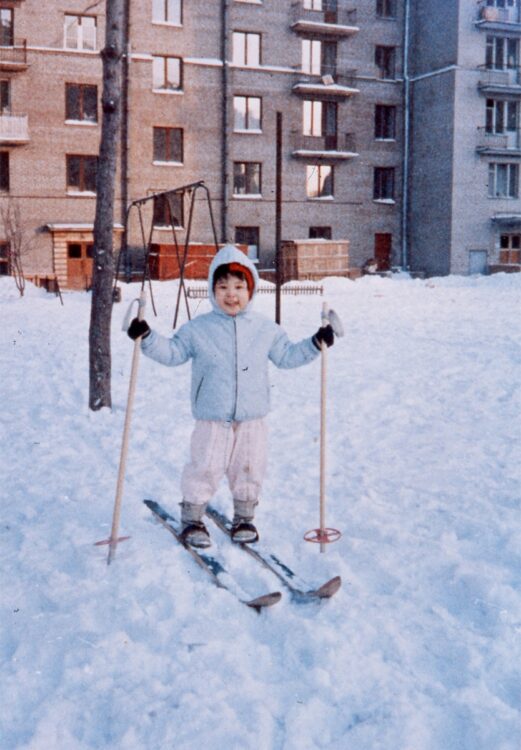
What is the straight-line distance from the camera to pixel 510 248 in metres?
38.2

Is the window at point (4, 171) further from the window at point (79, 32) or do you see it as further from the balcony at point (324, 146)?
the balcony at point (324, 146)

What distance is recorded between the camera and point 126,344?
14117mm

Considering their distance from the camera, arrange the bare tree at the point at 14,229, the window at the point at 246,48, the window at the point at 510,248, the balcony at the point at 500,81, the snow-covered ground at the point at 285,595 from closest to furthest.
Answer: the snow-covered ground at the point at 285,595, the bare tree at the point at 14,229, the window at the point at 246,48, the balcony at the point at 500,81, the window at the point at 510,248

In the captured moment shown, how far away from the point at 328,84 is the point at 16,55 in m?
13.3

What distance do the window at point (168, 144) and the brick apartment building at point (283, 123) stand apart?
0.20 ft

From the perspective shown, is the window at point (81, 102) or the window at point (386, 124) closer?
the window at point (81, 102)

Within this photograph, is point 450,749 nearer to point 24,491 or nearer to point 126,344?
point 24,491

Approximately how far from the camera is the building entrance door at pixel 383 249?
125ft

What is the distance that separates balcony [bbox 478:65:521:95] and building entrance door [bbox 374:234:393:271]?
7.86m

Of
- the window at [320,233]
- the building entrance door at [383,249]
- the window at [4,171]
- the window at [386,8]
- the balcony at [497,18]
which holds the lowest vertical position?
the building entrance door at [383,249]

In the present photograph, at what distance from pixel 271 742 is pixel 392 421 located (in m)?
5.62

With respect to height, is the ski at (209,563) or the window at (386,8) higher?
the window at (386,8)

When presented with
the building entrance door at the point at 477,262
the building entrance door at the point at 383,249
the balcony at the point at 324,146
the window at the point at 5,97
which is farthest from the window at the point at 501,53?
the window at the point at 5,97

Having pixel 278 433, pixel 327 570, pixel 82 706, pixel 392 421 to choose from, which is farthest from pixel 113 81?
pixel 82 706
